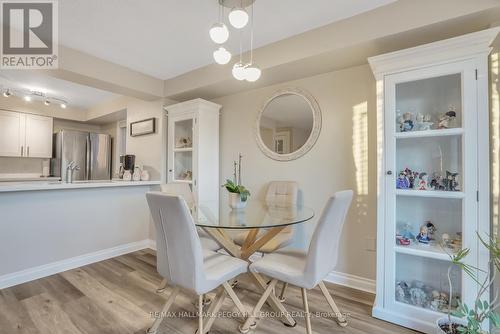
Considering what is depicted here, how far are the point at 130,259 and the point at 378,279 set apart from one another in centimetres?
280

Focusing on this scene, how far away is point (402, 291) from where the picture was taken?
6.05ft

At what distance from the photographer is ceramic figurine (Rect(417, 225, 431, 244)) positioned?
1.84 meters

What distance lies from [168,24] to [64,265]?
278 centimetres

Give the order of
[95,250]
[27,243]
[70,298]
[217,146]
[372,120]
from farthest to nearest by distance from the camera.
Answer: [217,146], [95,250], [27,243], [372,120], [70,298]

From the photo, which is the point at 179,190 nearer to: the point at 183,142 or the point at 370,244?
the point at 183,142

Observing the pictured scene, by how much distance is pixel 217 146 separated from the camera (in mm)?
3219

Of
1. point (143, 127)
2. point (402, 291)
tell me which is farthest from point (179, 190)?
point (402, 291)

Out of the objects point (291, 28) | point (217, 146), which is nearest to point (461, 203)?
point (291, 28)

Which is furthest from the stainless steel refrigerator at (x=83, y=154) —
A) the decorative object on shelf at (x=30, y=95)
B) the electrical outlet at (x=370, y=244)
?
the electrical outlet at (x=370, y=244)

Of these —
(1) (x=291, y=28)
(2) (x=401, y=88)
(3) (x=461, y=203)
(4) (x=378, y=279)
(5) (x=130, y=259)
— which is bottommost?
(5) (x=130, y=259)

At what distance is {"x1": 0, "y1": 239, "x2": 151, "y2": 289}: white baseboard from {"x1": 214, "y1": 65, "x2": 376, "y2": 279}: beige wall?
7.28 ft

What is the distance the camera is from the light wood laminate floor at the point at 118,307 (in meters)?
1.70

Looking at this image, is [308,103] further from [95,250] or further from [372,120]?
[95,250]

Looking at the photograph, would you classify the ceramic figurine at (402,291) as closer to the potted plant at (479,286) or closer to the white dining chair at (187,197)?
the potted plant at (479,286)
